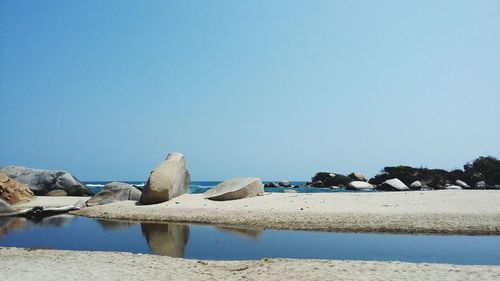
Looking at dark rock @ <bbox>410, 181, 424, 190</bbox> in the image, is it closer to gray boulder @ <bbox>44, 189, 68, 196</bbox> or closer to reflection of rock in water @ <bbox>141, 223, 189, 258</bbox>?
gray boulder @ <bbox>44, 189, 68, 196</bbox>

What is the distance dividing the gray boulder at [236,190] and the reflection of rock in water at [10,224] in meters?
9.84

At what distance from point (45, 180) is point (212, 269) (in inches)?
1185

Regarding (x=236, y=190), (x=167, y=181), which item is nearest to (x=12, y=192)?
(x=167, y=181)

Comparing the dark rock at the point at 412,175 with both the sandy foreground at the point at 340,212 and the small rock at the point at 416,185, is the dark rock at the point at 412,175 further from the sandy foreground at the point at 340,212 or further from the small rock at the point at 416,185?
the sandy foreground at the point at 340,212

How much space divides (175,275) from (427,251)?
286 inches

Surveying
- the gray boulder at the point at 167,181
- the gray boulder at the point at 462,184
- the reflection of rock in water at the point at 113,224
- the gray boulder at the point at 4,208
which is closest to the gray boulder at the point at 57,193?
the gray boulder at the point at 4,208

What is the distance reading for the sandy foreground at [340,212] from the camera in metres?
15.7

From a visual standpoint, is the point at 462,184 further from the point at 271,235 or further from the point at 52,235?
the point at 52,235

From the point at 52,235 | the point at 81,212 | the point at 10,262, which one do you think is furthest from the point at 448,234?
the point at 81,212

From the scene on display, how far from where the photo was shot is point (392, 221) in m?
16.2

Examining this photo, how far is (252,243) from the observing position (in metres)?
13.6

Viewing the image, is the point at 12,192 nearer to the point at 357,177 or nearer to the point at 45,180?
the point at 45,180

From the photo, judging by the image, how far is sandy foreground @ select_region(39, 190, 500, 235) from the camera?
1570 cm

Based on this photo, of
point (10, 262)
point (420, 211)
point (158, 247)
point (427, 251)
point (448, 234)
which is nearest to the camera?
point (10, 262)
